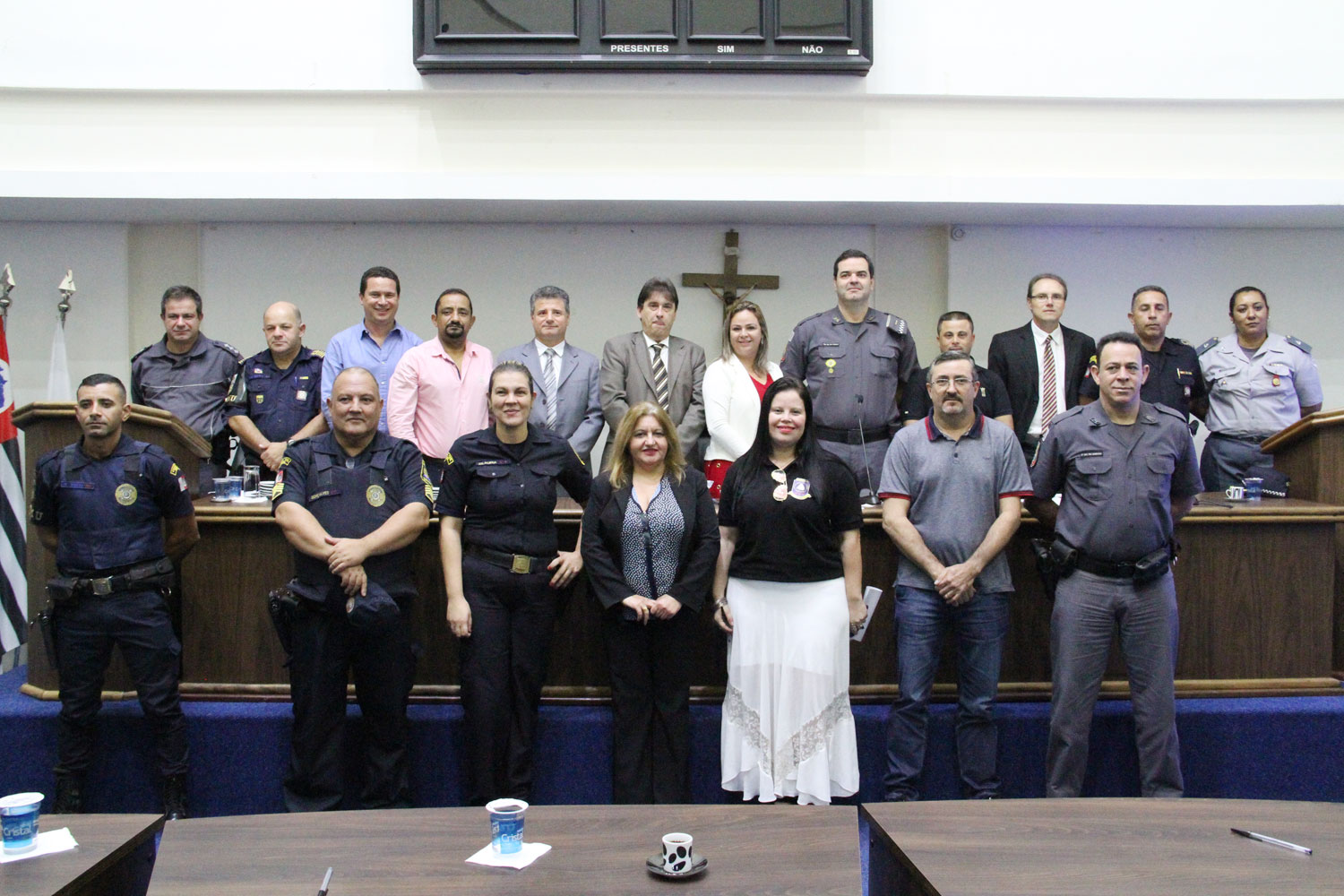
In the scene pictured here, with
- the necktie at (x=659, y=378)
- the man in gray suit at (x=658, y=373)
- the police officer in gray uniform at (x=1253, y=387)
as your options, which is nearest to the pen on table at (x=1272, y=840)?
the man in gray suit at (x=658, y=373)

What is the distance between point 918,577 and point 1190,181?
3422 millimetres

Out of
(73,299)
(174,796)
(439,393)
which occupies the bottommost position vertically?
(174,796)

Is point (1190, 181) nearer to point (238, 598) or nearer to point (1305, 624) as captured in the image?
point (1305, 624)

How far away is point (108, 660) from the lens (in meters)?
3.54

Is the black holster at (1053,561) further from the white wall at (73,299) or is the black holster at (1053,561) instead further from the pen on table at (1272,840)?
the white wall at (73,299)

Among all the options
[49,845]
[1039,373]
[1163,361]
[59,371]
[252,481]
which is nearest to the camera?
[49,845]

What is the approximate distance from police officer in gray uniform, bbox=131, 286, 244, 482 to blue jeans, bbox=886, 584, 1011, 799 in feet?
9.63

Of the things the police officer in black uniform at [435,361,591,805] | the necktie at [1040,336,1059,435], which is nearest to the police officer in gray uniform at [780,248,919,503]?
the necktie at [1040,336,1059,435]

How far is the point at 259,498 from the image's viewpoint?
401 centimetres

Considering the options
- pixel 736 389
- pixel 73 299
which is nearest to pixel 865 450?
pixel 736 389

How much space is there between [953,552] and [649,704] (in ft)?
3.61

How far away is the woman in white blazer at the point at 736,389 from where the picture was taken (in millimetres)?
4133

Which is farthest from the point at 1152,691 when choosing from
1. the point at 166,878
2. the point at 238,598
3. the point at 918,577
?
the point at 238,598

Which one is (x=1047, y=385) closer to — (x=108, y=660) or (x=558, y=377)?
(x=558, y=377)
